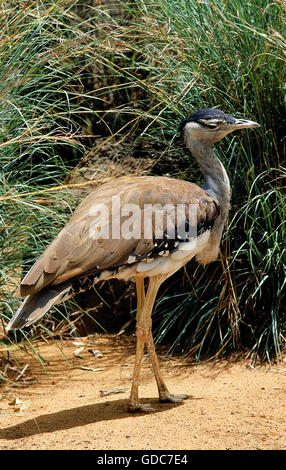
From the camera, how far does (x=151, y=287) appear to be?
160 inches

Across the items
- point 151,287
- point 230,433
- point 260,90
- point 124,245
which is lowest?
point 230,433

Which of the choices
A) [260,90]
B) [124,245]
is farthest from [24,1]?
[124,245]

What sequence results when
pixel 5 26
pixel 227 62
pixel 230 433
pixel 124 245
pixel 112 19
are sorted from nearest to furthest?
pixel 230 433 < pixel 124 245 < pixel 5 26 < pixel 227 62 < pixel 112 19

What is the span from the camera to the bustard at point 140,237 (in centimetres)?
375

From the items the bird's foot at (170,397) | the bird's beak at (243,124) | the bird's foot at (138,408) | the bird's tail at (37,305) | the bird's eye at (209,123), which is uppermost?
the bird's eye at (209,123)

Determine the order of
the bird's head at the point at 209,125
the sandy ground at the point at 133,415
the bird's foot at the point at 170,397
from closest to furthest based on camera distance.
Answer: the sandy ground at the point at 133,415
the bird's foot at the point at 170,397
the bird's head at the point at 209,125

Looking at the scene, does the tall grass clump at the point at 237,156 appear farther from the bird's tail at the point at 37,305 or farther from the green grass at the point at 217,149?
the bird's tail at the point at 37,305

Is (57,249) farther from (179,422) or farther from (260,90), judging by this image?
(260,90)

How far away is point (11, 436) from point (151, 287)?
111 cm

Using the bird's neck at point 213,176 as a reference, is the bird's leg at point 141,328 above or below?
below

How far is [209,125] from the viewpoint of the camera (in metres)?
4.34

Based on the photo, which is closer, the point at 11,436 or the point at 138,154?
the point at 11,436

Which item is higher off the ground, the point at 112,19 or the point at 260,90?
the point at 112,19

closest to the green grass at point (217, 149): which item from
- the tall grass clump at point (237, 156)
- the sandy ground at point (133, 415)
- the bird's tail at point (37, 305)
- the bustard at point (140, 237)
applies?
the tall grass clump at point (237, 156)
